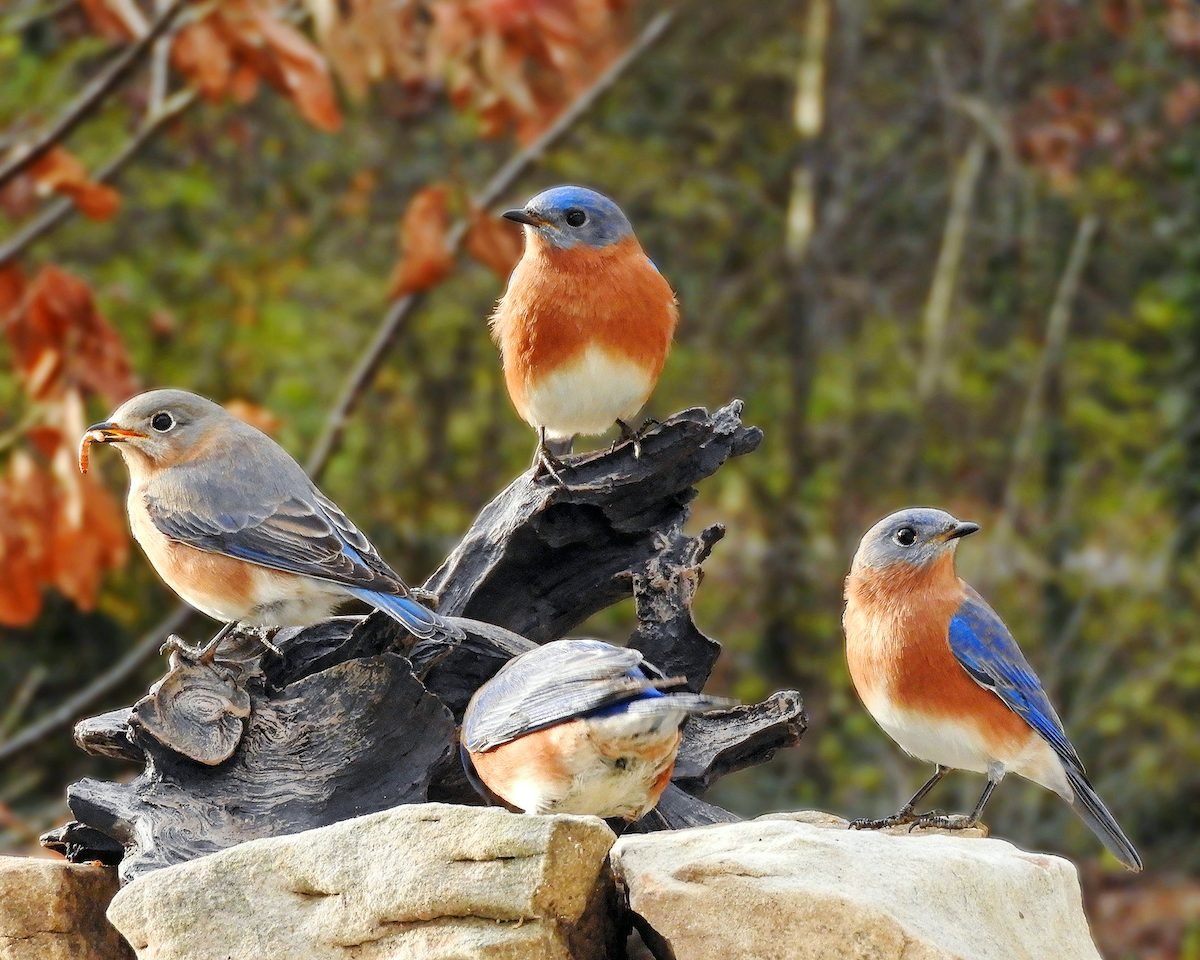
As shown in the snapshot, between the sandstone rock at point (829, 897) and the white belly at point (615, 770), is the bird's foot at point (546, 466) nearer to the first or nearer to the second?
the white belly at point (615, 770)

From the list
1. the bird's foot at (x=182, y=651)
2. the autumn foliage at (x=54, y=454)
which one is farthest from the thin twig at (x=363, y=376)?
the bird's foot at (x=182, y=651)

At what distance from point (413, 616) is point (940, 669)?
1508 millimetres

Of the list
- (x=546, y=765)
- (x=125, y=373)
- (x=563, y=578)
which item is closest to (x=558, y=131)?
(x=125, y=373)

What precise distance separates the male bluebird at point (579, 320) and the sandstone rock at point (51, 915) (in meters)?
2.01

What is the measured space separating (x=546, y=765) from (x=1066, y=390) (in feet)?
32.6

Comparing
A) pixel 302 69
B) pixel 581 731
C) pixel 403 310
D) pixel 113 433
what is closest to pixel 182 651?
pixel 113 433

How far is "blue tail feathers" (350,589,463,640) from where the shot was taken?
4.58 meters

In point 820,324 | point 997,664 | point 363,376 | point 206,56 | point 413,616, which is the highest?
point 206,56

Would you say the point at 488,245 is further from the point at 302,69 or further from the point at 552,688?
the point at 552,688

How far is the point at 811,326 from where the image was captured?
41.5ft

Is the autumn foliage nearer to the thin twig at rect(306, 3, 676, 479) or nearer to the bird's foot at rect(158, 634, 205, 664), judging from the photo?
the thin twig at rect(306, 3, 676, 479)

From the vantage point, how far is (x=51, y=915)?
428 centimetres

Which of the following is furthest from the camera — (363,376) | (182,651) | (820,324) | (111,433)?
(820,324)

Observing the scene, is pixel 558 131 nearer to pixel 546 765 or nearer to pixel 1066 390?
pixel 546 765
